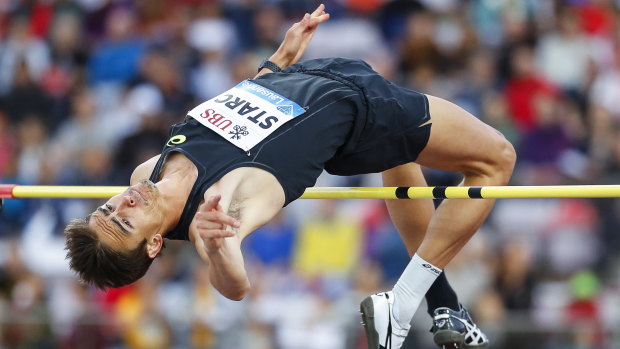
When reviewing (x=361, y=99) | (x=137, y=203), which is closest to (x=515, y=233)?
(x=361, y=99)

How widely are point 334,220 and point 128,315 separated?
6.22 ft

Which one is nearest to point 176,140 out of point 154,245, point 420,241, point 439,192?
point 154,245

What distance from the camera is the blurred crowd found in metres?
8.92

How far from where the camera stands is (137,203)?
5117 millimetres

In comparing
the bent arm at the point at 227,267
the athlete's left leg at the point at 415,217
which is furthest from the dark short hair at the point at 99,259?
the athlete's left leg at the point at 415,217

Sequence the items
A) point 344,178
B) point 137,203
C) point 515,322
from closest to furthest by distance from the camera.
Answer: point 137,203 → point 515,322 → point 344,178

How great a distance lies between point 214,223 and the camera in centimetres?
452

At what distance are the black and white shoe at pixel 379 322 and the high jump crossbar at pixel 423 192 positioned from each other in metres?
0.57

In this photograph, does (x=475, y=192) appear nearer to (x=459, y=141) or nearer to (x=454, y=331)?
(x=459, y=141)

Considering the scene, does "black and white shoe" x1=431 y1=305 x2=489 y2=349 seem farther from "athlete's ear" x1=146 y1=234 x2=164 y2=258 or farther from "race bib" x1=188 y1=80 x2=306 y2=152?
"athlete's ear" x1=146 y1=234 x2=164 y2=258

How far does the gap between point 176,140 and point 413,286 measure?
4.65 ft

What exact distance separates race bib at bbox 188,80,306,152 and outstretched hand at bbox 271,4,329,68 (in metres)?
0.49

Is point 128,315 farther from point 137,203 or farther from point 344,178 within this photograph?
point 137,203

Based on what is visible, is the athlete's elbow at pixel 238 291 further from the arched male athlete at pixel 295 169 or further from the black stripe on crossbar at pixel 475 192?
the black stripe on crossbar at pixel 475 192
